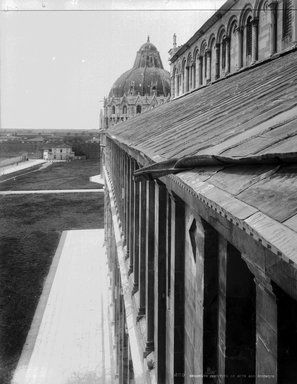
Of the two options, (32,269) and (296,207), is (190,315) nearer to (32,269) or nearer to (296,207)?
(296,207)

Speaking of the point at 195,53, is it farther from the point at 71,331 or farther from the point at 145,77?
the point at 145,77

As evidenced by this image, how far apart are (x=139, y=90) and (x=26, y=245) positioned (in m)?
68.8

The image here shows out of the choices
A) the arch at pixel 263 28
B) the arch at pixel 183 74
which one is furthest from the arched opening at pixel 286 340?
the arch at pixel 183 74

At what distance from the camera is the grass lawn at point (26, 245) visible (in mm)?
15012

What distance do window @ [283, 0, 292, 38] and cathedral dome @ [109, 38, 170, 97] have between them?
7857cm

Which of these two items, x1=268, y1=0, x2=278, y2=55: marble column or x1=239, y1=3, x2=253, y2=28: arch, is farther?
x1=239, y1=3, x2=253, y2=28: arch

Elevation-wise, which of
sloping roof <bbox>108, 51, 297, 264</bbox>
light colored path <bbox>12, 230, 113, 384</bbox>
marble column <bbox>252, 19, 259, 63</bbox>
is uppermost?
marble column <bbox>252, 19, 259, 63</bbox>

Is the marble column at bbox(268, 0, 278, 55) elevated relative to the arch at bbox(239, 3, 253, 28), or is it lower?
lower

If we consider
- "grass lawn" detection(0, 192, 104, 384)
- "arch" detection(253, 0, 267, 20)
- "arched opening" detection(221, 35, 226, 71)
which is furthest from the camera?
"arched opening" detection(221, 35, 226, 71)

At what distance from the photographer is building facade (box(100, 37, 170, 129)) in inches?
3504

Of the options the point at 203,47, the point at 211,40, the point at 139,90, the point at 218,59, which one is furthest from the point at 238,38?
the point at 139,90

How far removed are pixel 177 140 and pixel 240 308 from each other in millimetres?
2604

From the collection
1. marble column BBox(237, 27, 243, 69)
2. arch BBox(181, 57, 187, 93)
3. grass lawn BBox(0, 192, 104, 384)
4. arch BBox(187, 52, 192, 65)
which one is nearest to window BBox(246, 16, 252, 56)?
marble column BBox(237, 27, 243, 69)

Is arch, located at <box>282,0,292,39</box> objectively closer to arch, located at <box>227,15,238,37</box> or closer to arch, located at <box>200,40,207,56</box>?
arch, located at <box>227,15,238,37</box>
